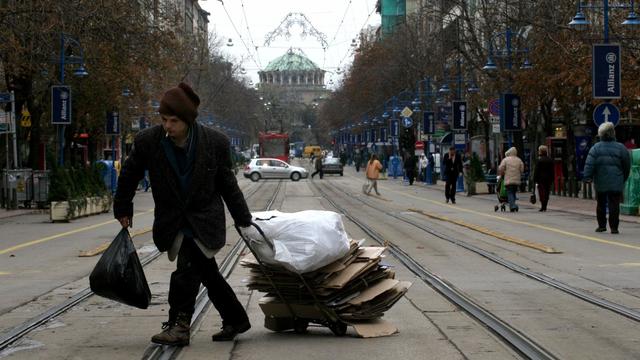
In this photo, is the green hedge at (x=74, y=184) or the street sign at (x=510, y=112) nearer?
the green hedge at (x=74, y=184)

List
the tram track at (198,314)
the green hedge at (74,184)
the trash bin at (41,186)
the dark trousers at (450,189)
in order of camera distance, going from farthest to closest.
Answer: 1. the dark trousers at (450,189)
2. the trash bin at (41,186)
3. the green hedge at (74,184)
4. the tram track at (198,314)

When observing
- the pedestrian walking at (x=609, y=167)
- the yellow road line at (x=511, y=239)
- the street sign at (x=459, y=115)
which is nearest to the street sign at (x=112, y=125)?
the street sign at (x=459, y=115)

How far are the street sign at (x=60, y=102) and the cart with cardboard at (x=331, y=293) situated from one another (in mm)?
28515

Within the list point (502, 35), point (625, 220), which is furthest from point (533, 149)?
point (625, 220)

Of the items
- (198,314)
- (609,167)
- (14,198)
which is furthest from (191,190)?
(14,198)

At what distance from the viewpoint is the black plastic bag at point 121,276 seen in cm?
751

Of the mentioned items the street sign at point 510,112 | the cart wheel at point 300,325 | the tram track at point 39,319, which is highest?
the street sign at point 510,112

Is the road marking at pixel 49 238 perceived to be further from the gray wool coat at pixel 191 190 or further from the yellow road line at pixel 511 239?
the gray wool coat at pixel 191 190

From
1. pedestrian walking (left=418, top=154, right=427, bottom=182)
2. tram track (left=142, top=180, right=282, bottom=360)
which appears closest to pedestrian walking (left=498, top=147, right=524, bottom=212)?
tram track (left=142, top=180, right=282, bottom=360)

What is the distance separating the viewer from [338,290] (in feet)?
26.2

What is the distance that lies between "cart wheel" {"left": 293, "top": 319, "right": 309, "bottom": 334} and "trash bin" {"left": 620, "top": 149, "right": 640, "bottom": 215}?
58.2 feet

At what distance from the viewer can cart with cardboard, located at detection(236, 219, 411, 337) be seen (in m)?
7.93

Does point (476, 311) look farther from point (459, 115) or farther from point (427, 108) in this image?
point (427, 108)

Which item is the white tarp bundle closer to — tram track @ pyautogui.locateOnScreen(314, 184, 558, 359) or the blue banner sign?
tram track @ pyautogui.locateOnScreen(314, 184, 558, 359)
